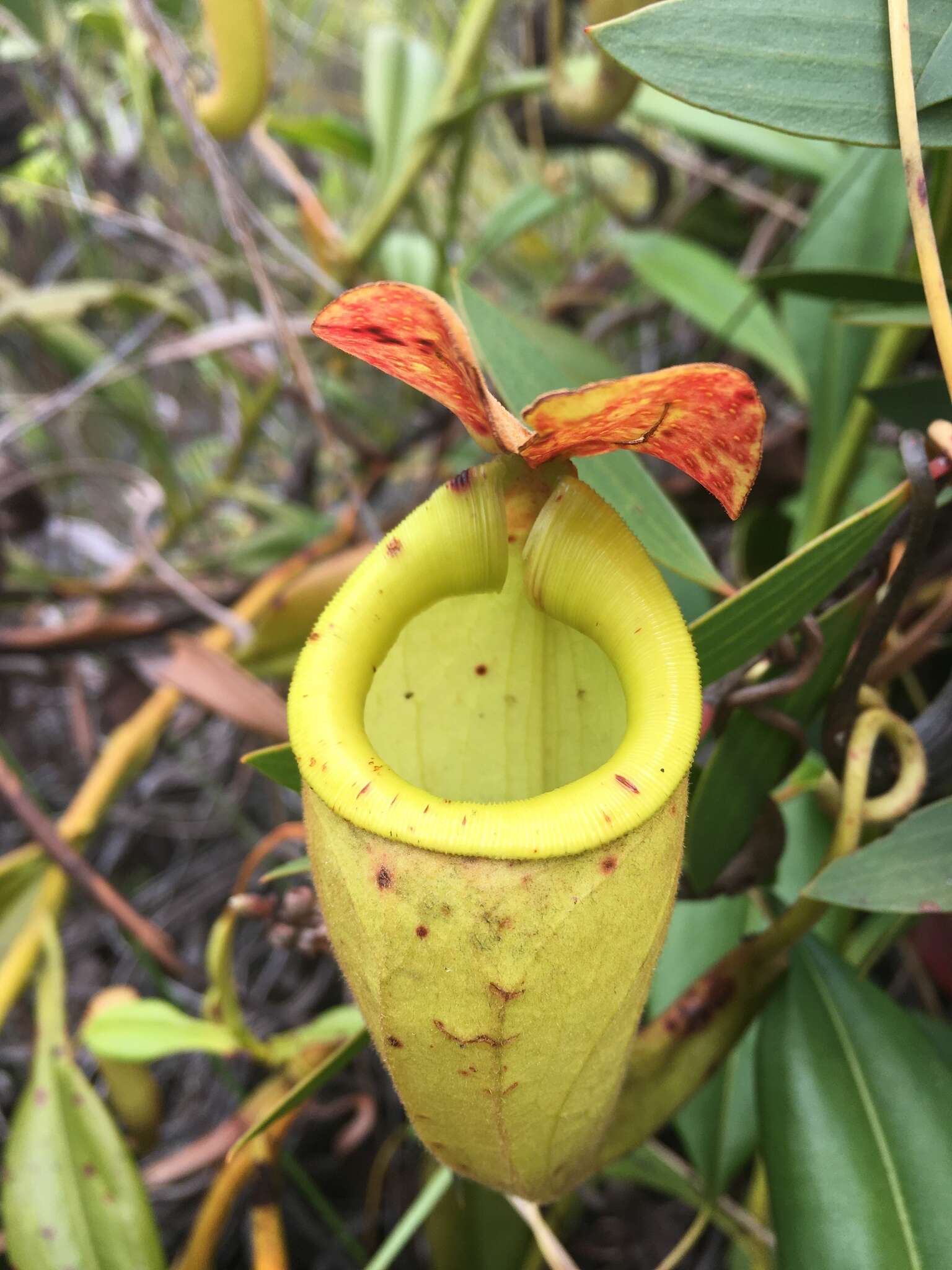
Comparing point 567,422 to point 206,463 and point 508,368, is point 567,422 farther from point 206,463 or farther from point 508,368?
point 206,463

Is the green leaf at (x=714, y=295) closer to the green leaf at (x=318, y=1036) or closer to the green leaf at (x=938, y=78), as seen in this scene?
the green leaf at (x=938, y=78)

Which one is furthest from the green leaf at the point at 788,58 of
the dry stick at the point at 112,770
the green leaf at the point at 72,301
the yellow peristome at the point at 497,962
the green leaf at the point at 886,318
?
the green leaf at the point at 72,301

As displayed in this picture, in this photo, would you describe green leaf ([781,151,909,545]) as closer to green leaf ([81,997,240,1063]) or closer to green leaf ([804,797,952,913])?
green leaf ([804,797,952,913])

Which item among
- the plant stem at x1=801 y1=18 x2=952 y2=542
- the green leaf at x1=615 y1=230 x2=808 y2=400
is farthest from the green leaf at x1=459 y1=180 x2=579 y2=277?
the plant stem at x1=801 y1=18 x2=952 y2=542

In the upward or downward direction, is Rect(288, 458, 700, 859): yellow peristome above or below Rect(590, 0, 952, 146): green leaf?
below

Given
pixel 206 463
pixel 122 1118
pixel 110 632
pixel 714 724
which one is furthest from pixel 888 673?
pixel 206 463

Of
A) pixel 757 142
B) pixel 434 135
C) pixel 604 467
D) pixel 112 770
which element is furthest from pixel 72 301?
pixel 604 467

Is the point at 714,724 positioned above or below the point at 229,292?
below
